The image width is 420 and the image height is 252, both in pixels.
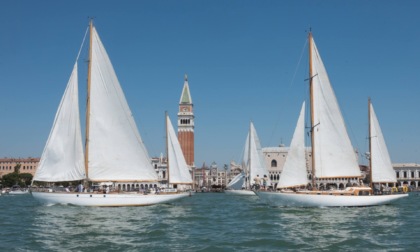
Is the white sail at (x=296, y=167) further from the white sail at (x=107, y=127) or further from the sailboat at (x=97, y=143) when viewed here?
the white sail at (x=107, y=127)

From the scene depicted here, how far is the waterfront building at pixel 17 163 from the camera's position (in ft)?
499

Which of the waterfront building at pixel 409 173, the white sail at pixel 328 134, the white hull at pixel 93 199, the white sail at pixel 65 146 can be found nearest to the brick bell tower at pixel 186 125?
the waterfront building at pixel 409 173

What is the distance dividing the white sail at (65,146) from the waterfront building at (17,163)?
408ft

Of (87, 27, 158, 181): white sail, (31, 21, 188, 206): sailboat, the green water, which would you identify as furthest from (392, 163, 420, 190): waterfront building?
(87, 27, 158, 181): white sail

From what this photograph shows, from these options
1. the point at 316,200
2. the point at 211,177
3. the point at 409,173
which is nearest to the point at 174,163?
the point at 316,200

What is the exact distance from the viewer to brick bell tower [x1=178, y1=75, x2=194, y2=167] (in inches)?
6107

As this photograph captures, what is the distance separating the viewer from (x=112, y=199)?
1364 inches

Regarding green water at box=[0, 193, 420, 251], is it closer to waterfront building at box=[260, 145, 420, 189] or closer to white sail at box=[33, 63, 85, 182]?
white sail at box=[33, 63, 85, 182]

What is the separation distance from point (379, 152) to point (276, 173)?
111 m

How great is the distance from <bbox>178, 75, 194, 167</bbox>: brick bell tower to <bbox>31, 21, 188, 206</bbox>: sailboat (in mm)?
115877

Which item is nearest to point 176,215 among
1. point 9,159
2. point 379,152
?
point 379,152

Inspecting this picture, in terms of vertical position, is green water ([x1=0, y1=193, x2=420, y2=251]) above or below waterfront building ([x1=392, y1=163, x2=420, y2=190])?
below

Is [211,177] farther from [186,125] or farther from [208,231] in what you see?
[208,231]

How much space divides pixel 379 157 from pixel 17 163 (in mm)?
133244
